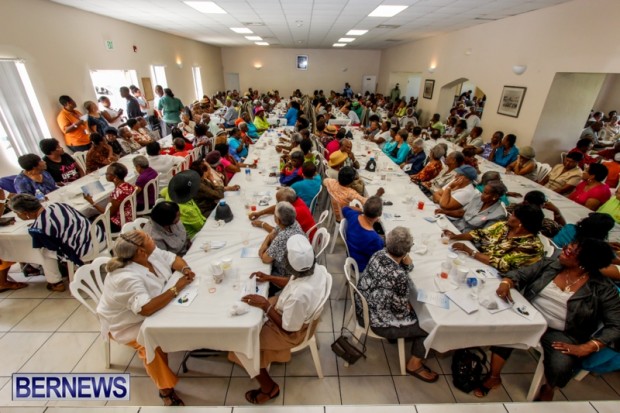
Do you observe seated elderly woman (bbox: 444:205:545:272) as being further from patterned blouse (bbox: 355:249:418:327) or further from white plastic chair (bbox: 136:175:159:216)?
white plastic chair (bbox: 136:175:159:216)

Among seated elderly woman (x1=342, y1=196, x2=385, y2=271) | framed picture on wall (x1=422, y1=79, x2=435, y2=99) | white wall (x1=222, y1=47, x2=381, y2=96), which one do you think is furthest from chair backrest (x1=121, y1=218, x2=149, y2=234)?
white wall (x1=222, y1=47, x2=381, y2=96)

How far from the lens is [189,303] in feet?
7.10

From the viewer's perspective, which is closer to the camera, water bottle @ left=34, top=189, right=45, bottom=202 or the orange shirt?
water bottle @ left=34, top=189, right=45, bottom=202

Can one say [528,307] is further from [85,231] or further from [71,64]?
[71,64]

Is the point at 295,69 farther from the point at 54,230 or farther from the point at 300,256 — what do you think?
the point at 300,256

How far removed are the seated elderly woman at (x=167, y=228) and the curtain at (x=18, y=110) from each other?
16.2ft

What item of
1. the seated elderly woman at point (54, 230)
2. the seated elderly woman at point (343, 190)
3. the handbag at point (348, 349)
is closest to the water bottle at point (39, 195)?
the seated elderly woman at point (54, 230)

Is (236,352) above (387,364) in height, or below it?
above

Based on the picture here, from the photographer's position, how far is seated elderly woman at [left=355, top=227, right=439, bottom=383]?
2.23 meters

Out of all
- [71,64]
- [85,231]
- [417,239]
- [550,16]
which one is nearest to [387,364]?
[417,239]

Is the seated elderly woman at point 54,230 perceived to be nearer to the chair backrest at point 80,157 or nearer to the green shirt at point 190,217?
the green shirt at point 190,217

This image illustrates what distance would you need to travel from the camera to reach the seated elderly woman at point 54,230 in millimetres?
2787

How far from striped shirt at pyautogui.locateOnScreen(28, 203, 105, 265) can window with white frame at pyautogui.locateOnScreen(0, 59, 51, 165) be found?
13.3 ft

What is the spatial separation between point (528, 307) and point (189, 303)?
266 cm
